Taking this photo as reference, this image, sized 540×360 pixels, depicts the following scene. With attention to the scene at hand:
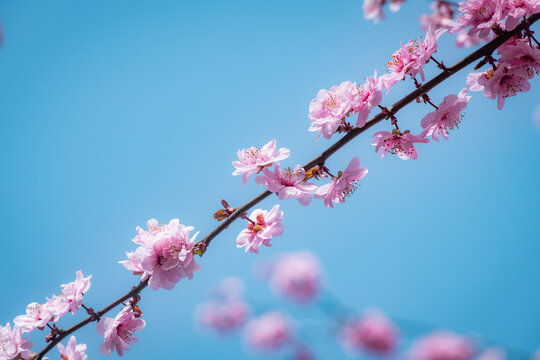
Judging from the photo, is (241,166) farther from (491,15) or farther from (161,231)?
(491,15)

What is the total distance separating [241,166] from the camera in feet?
5.98

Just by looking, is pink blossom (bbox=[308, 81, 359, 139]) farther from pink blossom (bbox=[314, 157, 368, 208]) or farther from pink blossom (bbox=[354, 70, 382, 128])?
pink blossom (bbox=[314, 157, 368, 208])

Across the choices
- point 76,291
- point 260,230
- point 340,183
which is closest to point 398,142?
point 340,183

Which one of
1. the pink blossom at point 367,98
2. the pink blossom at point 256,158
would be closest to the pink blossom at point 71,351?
the pink blossom at point 256,158

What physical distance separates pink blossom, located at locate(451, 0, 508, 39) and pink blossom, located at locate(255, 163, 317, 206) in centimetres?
125

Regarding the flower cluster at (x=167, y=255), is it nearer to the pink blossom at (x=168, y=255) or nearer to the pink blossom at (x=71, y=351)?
the pink blossom at (x=168, y=255)

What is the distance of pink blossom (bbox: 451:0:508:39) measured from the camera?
1.58 m

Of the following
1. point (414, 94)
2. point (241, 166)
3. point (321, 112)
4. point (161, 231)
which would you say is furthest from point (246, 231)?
point (414, 94)

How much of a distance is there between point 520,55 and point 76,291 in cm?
295

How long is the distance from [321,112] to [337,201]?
0.55m

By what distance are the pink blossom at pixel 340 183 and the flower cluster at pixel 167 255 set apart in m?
0.80

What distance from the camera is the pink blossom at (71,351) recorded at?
208cm

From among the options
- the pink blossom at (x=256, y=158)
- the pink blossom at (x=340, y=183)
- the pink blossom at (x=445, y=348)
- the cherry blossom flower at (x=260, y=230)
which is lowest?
the pink blossom at (x=445, y=348)

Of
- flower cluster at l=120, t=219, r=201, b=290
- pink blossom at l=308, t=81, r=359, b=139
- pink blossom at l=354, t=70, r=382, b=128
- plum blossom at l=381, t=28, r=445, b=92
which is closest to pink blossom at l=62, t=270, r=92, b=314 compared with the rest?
flower cluster at l=120, t=219, r=201, b=290
